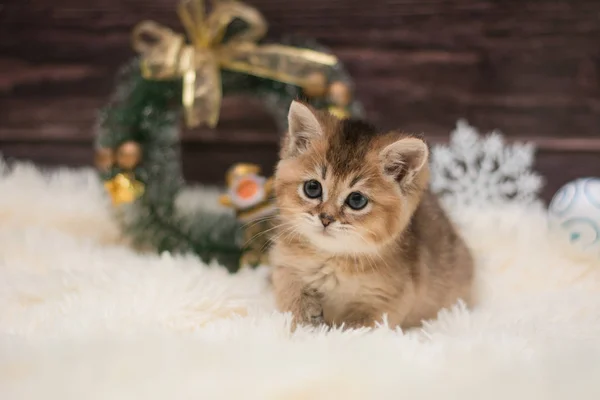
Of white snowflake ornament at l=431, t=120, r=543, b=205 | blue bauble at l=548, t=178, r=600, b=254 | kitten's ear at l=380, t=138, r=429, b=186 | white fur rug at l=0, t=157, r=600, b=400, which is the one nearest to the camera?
white fur rug at l=0, t=157, r=600, b=400

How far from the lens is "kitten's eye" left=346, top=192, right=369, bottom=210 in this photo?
922 millimetres

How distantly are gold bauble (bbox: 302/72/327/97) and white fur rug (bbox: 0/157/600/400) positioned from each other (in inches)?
17.3

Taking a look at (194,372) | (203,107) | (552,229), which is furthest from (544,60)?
(194,372)

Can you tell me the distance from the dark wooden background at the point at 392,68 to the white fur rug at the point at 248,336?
1.47 ft

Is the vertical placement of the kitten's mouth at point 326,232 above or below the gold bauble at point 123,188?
above

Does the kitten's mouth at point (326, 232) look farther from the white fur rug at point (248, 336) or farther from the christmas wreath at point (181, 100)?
the christmas wreath at point (181, 100)

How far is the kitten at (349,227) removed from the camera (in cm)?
92

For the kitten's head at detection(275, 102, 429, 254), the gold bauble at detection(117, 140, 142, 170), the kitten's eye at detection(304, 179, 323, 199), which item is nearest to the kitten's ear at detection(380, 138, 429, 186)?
the kitten's head at detection(275, 102, 429, 254)

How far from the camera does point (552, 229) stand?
4.30ft

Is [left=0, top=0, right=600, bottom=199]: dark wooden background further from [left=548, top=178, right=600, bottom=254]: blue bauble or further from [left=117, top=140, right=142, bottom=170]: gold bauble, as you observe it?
[left=117, top=140, right=142, bottom=170]: gold bauble

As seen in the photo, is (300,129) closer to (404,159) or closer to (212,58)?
(404,159)

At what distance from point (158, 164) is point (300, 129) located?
458 mm

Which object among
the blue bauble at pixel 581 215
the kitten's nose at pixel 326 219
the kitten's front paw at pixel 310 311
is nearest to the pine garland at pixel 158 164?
the kitten's front paw at pixel 310 311

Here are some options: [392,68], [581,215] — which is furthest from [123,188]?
[581,215]
